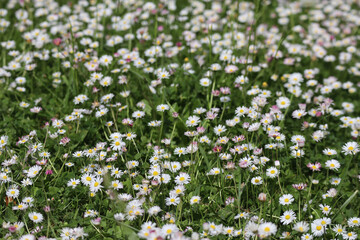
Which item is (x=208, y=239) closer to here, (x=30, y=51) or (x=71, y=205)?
(x=71, y=205)

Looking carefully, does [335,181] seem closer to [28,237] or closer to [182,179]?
[182,179]

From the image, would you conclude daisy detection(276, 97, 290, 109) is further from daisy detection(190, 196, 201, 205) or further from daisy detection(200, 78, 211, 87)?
daisy detection(190, 196, 201, 205)

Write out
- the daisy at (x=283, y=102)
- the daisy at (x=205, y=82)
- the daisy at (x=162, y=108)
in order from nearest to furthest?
the daisy at (x=162, y=108) → the daisy at (x=283, y=102) → the daisy at (x=205, y=82)

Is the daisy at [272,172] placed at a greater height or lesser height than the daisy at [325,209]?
greater

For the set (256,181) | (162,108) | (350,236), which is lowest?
(350,236)

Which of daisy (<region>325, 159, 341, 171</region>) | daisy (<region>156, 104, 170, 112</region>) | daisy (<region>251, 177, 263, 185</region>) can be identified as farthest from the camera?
daisy (<region>156, 104, 170, 112</region>)

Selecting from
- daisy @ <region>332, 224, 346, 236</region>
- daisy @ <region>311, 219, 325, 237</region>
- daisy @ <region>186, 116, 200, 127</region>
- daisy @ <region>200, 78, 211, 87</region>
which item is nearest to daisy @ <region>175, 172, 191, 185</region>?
daisy @ <region>186, 116, 200, 127</region>

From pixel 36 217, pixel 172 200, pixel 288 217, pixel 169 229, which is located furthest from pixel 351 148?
pixel 36 217

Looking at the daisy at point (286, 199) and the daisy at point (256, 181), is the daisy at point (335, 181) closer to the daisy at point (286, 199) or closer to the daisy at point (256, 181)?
the daisy at point (286, 199)

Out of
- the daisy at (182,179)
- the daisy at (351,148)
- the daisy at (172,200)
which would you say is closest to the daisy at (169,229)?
the daisy at (172,200)
